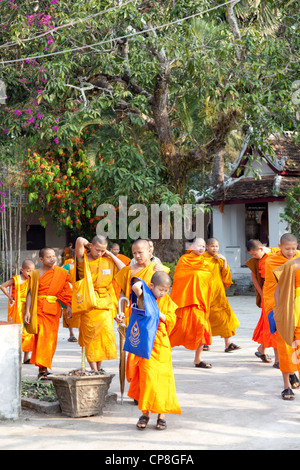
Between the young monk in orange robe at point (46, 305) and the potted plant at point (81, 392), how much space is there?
155 centimetres

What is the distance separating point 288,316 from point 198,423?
1.42 metres

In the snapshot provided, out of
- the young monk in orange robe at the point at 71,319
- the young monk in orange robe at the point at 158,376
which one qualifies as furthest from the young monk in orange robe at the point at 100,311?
the young monk in orange robe at the point at 158,376

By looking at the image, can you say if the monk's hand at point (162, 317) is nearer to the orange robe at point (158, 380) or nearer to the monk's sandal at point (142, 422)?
the orange robe at point (158, 380)

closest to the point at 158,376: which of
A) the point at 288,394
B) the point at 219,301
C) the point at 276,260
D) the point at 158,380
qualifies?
the point at 158,380

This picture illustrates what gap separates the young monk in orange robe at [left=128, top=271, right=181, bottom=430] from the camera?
Answer: 5.50m

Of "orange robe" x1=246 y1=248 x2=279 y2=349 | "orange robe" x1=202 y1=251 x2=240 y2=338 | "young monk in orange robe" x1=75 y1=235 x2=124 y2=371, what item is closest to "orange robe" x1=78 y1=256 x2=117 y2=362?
"young monk in orange robe" x1=75 y1=235 x2=124 y2=371

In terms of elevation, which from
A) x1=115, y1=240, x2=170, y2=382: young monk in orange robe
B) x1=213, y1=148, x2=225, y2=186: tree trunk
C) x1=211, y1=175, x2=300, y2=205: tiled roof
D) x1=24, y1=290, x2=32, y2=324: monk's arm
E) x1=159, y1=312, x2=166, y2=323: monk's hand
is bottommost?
x1=24, y1=290, x2=32, y2=324: monk's arm

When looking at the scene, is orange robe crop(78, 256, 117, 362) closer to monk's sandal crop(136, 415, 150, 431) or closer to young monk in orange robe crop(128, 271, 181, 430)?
young monk in orange robe crop(128, 271, 181, 430)

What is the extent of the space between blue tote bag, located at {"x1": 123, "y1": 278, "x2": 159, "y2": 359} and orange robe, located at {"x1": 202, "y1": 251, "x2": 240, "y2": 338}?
376cm

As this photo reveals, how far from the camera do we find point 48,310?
7809 millimetres

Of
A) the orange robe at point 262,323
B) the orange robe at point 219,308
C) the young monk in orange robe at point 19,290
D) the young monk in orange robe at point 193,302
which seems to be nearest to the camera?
the orange robe at point 262,323

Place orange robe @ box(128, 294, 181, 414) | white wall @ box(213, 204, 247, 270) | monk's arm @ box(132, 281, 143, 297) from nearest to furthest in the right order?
1. orange robe @ box(128, 294, 181, 414)
2. monk's arm @ box(132, 281, 143, 297)
3. white wall @ box(213, 204, 247, 270)

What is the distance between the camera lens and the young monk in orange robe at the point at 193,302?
28.0 feet
